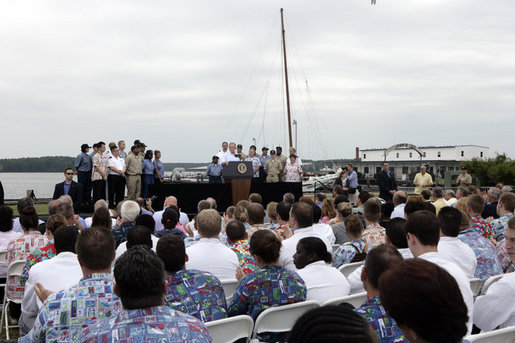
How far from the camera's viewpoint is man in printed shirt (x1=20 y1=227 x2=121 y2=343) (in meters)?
2.71

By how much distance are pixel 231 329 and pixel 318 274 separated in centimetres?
107

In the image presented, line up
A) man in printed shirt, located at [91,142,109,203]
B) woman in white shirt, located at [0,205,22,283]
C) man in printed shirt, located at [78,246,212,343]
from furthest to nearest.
Result: man in printed shirt, located at [91,142,109,203]
woman in white shirt, located at [0,205,22,283]
man in printed shirt, located at [78,246,212,343]

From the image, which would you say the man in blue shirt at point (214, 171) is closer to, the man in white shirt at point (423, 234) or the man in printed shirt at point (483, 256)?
the man in printed shirt at point (483, 256)

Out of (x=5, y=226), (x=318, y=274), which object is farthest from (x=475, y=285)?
(x=5, y=226)

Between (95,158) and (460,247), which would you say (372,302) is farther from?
(95,158)

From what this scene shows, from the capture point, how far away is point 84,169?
42.1 feet

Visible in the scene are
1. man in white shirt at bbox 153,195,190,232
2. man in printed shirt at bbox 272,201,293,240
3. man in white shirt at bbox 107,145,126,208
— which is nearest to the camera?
man in printed shirt at bbox 272,201,293,240

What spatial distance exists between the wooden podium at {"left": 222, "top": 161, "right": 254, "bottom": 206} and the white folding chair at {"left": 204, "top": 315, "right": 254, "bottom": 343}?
11673 mm

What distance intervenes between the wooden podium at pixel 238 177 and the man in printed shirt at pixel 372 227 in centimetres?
878

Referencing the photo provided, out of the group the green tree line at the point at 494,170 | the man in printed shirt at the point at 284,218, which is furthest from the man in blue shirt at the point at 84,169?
the green tree line at the point at 494,170

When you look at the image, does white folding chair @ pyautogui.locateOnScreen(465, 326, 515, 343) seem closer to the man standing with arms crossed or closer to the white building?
the man standing with arms crossed

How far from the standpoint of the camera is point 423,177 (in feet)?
47.8

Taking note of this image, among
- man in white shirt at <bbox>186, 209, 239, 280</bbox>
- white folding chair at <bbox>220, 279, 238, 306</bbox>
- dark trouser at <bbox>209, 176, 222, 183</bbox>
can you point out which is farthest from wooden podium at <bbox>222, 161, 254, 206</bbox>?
white folding chair at <bbox>220, 279, 238, 306</bbox>

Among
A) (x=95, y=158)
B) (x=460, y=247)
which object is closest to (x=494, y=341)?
(x=460, y=247)
